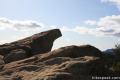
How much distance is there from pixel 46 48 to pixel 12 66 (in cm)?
2021

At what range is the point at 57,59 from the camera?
32.2 m

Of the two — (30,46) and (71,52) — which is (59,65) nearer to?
(71,52)

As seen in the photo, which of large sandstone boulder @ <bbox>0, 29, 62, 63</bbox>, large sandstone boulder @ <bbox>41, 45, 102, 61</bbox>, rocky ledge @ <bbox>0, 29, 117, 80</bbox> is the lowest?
rocky ledge @ <bbox>0, 29, 117, 80</bbox>

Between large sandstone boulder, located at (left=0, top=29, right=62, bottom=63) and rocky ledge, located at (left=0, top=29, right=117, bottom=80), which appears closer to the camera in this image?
rocky ledge, located at (left=0, top=29, right=117, bottom=80)

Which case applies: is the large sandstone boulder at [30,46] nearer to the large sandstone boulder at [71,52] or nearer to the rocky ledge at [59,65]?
the rocky ledge at [59,65]

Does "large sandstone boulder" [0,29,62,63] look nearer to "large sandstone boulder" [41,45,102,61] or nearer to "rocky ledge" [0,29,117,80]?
"rocky ledge" [0,29,117,80]

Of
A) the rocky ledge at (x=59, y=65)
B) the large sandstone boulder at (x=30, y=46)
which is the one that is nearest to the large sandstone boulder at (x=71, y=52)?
the rocky ledge at (x=59, y=65)

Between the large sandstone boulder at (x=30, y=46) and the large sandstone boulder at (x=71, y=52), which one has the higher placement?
the large sandstone boulder at (x=30, y=46)

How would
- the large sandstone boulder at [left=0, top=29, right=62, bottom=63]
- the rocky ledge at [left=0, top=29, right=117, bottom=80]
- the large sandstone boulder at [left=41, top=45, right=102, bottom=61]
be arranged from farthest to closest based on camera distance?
the large sandstone boulder at [left=0, top=29, right=62, bottom=63], the large sandstone boulder at [left=41, top=45, right=102, bottom=61], the rocky ledge at [left=0, top=29, right=117, bottom=80]

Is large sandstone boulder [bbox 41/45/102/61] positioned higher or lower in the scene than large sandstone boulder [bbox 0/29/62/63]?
lower

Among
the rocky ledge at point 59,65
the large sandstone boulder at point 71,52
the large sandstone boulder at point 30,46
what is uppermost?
the large sandstone boulder at point 30,46

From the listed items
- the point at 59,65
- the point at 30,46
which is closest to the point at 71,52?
the point at 59,65

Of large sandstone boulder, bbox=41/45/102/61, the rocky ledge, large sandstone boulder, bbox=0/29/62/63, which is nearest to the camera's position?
the rocky ledge

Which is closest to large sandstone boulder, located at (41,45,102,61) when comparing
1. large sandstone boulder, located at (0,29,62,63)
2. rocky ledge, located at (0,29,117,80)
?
A: rocky ledge, located at (0,29,117,80)
